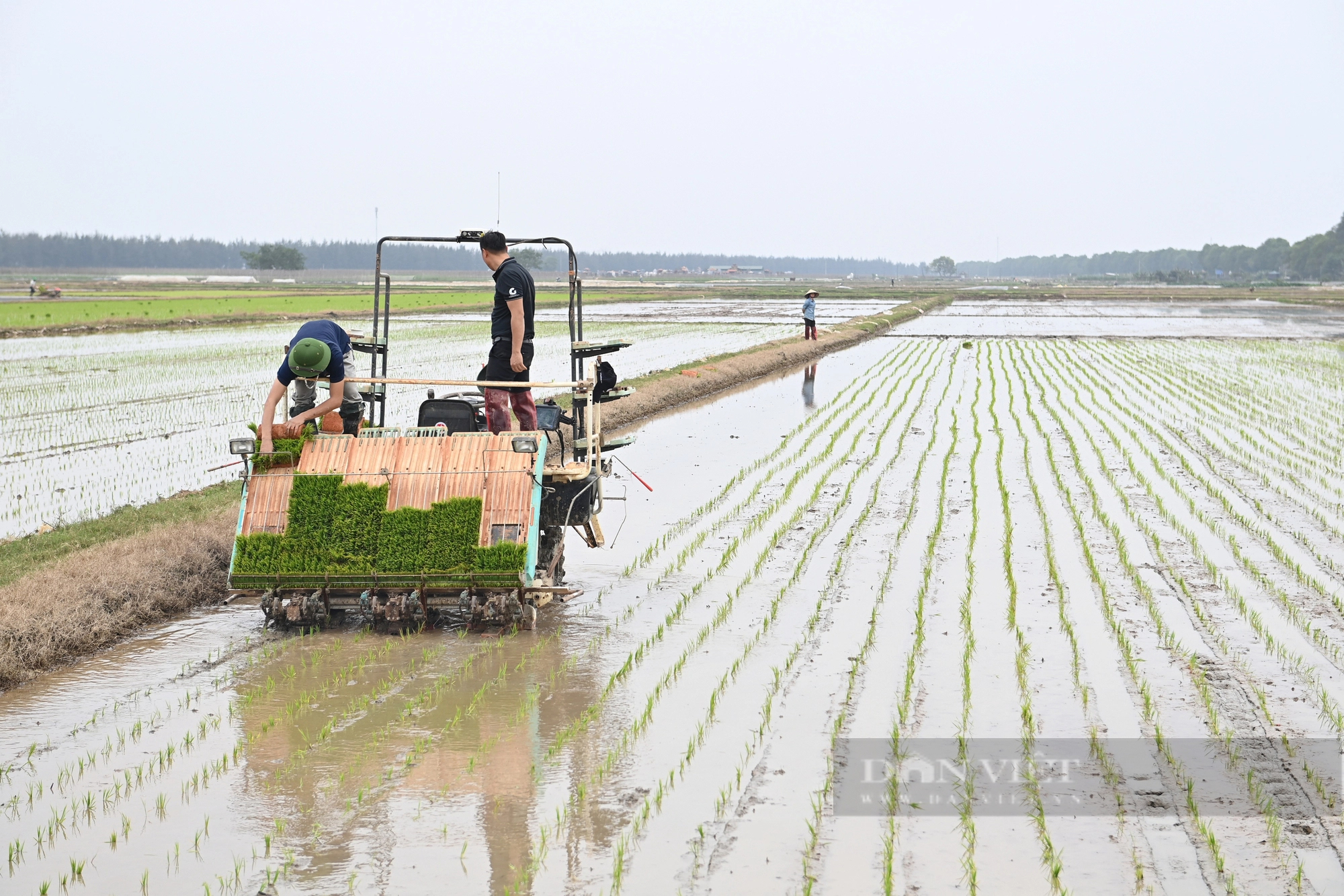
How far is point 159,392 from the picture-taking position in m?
19.4

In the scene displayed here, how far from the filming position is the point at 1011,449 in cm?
1407

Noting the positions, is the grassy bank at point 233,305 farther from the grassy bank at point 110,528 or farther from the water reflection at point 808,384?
the grassy bank at point 110,528

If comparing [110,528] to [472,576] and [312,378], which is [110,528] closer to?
[312,378]

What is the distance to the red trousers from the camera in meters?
7.43

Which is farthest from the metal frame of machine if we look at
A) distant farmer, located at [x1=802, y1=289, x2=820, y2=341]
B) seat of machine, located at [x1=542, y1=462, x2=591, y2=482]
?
distant farmer, located at [x1=802, y1=289, x2=820, y2=341]

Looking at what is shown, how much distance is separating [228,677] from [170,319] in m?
34.7

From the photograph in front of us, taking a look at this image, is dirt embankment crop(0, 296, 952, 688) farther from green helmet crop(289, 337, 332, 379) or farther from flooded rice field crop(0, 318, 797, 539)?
green helmet crop(289, 337, 332, 379)

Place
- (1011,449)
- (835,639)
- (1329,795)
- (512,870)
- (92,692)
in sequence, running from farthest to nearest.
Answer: (1011,449) → (835,639) → (92,692) → (1329,795) → (512,870)

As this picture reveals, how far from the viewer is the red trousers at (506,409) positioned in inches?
293

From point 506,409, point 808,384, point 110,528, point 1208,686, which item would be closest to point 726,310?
point 808,384

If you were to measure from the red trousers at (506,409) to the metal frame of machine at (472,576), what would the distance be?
215mm

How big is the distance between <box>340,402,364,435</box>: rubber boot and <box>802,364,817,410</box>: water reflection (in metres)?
11.2

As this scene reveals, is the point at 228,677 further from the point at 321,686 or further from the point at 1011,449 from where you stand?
the point at 1011,449

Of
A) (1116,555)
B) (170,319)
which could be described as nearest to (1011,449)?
(1116,555)
